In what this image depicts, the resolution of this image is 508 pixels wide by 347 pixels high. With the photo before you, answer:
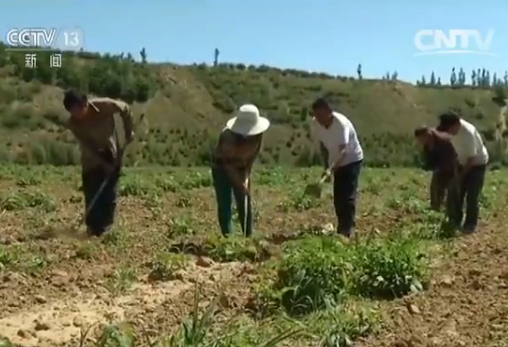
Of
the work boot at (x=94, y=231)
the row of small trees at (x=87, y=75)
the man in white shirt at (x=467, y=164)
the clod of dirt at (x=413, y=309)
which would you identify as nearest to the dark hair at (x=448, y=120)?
the man in white shirt at (x=467, y=164)

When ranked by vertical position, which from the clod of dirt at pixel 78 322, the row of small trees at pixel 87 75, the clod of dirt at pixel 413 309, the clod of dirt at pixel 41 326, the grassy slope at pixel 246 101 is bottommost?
the grassy slope at pixel 246 101

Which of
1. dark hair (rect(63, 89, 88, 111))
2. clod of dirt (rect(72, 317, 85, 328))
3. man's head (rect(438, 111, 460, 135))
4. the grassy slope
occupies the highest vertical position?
dark hair (rect(63, 89, 88, 111))

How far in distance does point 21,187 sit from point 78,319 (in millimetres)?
10984

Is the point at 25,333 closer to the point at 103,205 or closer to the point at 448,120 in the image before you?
the point at 103,205

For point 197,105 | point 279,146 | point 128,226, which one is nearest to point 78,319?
point 128,226

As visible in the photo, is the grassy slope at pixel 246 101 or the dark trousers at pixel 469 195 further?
the grassy slope at pixel 246 101

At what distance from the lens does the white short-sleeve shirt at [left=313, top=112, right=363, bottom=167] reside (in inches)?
351

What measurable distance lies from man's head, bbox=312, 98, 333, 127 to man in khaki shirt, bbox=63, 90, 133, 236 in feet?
5.53

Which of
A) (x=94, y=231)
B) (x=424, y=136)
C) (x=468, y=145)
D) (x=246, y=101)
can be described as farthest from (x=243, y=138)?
(x=246, y=101)

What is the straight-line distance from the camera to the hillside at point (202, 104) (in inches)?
1532

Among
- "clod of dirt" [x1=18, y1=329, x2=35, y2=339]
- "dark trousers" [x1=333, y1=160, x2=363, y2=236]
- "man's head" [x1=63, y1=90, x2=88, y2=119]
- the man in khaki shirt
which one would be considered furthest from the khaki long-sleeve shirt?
"clod of dirt" [x1=18, y1=329, x2=35, y2=339]

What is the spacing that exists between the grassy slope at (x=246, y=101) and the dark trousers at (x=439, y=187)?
21.0m

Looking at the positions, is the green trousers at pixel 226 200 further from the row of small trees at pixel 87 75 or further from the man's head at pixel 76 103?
the row of small trees at pixel 87 75

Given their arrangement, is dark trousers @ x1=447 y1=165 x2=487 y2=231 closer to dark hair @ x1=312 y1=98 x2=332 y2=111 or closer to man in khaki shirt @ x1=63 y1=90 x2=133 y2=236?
dark hair @ x1=312 y1=98 x2=332 y2=111
